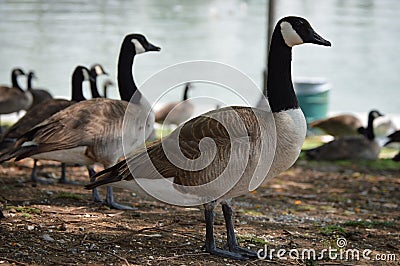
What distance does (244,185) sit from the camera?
15.6 ft

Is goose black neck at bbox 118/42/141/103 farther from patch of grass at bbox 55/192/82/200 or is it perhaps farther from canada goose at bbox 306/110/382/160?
canada goose at bbox 306/110/382/160

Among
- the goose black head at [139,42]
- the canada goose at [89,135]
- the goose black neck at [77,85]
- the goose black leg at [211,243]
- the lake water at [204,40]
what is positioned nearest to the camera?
the goose black leg at [211,243]

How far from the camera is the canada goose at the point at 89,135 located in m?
6.34

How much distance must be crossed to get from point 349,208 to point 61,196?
330 centimetres

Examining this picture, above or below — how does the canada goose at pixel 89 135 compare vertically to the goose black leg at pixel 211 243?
above

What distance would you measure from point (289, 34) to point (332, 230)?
1927 mm

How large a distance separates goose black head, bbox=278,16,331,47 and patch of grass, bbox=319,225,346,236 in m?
1.77

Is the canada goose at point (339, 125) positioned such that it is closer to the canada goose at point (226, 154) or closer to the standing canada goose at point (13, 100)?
the standing canada goose at point (13, 100)

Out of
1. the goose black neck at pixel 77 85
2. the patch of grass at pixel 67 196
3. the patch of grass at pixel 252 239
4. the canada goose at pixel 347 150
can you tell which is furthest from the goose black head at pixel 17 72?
the patch of grass at pixel 252 239

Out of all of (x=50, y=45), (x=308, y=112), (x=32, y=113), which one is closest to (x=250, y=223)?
(x=32, y=113)

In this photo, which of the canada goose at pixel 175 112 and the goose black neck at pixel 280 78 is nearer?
the goose black neck at pixel 280 78

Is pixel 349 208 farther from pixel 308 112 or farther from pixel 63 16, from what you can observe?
pixel 63 16

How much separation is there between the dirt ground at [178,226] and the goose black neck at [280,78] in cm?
118

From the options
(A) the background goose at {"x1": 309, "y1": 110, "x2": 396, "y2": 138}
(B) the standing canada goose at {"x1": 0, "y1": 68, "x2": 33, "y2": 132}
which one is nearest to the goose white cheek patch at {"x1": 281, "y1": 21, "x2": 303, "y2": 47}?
(A) the background goose at {"x1": 309, "y1": 110, "x2": 396, "y2": 138}
